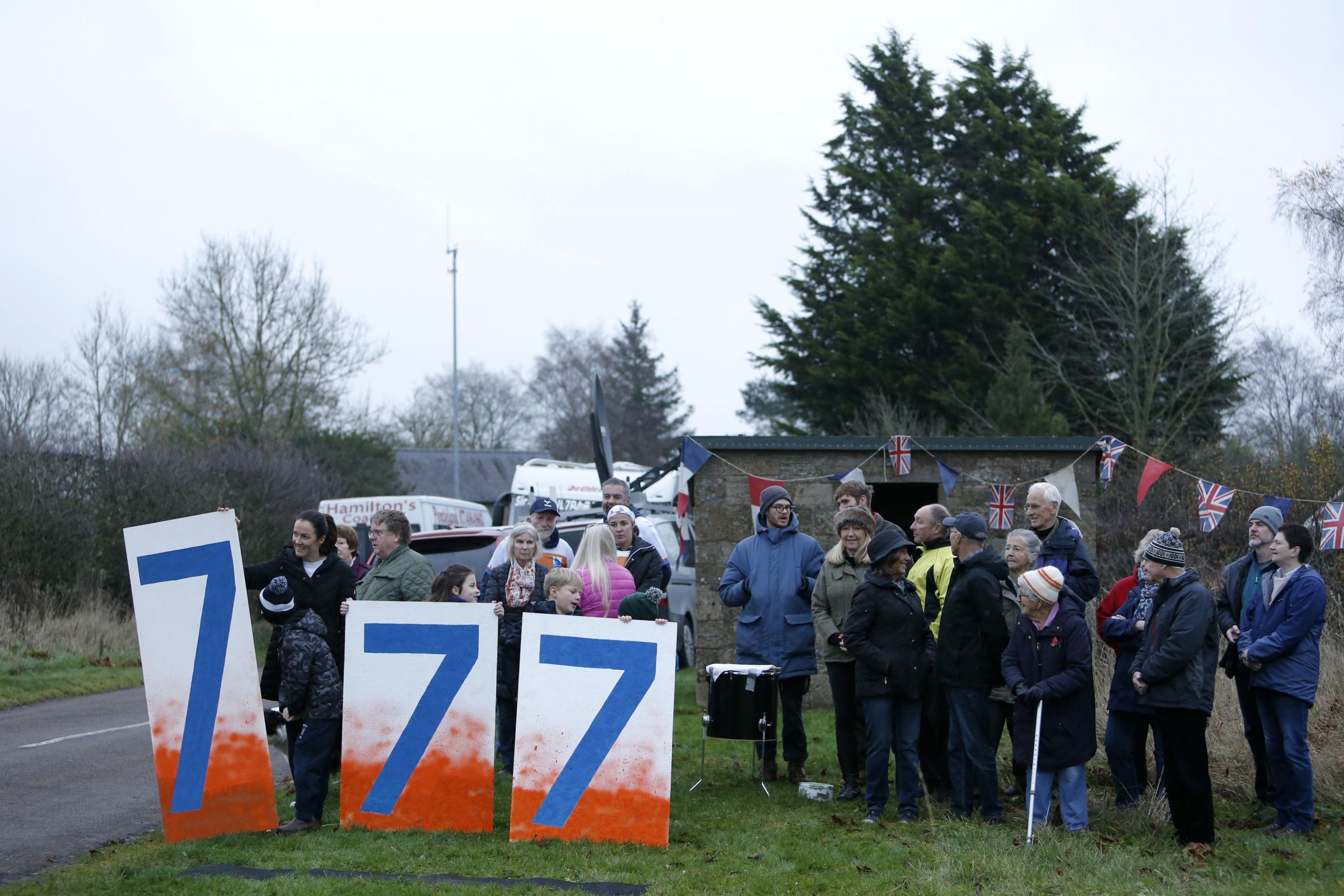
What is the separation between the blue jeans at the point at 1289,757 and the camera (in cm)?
664

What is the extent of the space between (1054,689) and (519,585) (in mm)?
3305

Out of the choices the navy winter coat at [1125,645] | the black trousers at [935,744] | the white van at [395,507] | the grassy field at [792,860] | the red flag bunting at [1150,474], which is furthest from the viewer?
the white van at [395,507]

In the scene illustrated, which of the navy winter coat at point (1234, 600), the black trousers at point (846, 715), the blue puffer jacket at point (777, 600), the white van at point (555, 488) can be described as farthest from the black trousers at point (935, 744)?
the white van at point (555, 488)

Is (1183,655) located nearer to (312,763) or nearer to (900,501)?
(312,763)

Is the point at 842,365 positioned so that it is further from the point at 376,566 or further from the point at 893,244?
the point at 376,566

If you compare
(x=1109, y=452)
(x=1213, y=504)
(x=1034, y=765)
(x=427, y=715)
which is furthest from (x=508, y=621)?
(x=1213, y=504)

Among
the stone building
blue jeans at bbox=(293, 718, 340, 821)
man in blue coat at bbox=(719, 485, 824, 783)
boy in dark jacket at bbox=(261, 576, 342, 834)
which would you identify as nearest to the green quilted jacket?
boy in dark jacket at bbox=(261, 576, 342, 834)

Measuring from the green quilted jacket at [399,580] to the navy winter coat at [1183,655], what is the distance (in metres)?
4.18

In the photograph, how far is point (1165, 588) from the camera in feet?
21.8

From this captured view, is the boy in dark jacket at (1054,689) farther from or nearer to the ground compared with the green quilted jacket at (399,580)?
nearer to the ground

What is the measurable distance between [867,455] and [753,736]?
5522 mm

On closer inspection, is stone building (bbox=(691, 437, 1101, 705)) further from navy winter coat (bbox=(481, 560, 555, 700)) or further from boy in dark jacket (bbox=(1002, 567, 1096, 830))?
boy in dark jacket (bbox=(1002, 567, 1096, 830))

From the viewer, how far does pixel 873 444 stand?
12.6m

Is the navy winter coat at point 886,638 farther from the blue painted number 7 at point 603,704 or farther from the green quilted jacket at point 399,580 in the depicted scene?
the green quilted jacket at point 399,580
